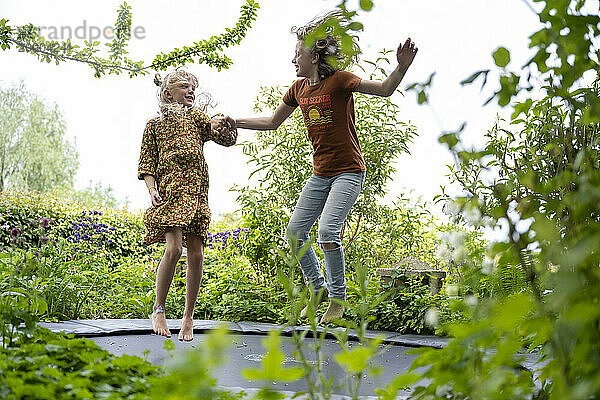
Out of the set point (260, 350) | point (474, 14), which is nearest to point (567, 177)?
point (474, 14)

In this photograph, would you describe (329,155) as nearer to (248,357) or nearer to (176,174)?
(176,174)

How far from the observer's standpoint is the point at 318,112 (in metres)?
2.99

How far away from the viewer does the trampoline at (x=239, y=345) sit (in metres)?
2.12

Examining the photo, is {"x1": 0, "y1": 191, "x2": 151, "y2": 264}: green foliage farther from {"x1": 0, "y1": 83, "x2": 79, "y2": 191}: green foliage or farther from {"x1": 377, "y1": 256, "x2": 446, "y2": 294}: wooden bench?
{"x1": 0, "y1": 83, "x2": 79, "y2": 191}: green foliage

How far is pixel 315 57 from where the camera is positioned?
3.03 meters

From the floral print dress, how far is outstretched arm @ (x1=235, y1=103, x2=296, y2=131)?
1.34 feet

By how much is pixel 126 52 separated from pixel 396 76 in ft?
7.56

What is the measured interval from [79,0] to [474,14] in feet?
38.7

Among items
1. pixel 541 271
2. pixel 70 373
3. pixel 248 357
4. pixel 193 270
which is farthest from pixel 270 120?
pixel 541 271

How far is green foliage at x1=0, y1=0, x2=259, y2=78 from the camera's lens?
4016 millimetres

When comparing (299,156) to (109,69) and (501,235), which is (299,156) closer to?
(109,69)

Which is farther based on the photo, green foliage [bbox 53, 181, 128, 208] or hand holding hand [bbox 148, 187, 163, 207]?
green foliage [bbox 53, 181, 128, 208]

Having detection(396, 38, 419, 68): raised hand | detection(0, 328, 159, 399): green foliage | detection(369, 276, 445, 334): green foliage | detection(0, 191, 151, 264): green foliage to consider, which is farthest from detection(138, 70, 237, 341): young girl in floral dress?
detection(0, 191, 151, 264): green foliage

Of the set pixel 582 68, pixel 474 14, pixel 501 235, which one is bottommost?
pixel 501 235
